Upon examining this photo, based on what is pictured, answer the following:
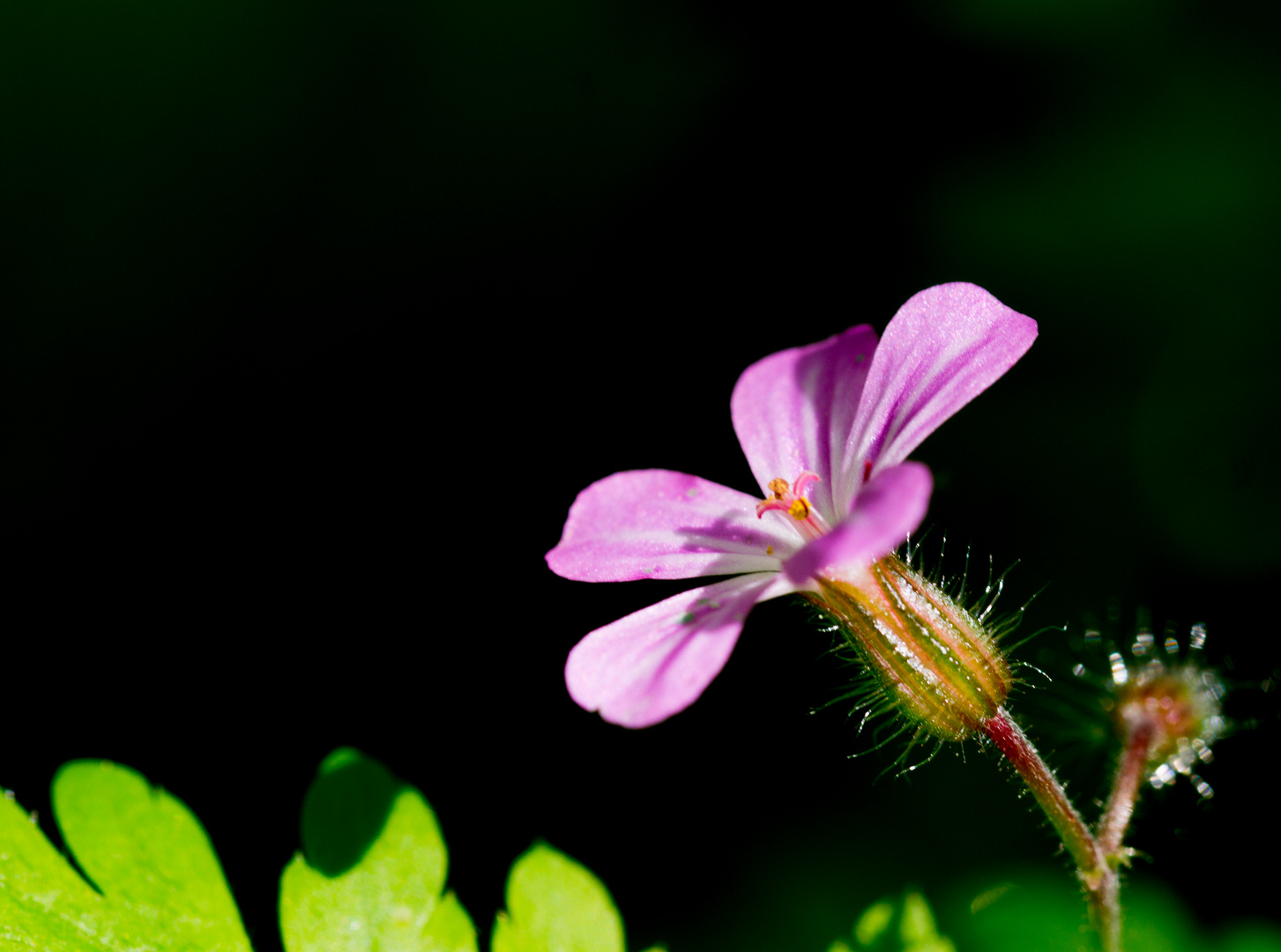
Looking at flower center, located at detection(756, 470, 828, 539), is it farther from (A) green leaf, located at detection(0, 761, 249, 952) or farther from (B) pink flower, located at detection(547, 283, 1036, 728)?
(A) green leaf, located at detection(0, 761, 249, 952)

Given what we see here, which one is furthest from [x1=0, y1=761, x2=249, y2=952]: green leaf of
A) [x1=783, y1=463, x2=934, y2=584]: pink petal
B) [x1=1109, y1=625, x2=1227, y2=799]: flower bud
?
[x1=1109, y1=625, x2=1227, y2=799]: flower bud

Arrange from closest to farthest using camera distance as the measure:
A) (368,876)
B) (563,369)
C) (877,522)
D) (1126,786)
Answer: (877,522) → (368,876) → (1126,786) → (563,369)

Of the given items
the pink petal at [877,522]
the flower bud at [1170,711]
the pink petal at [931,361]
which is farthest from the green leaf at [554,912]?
the flower bud at [1170,711]

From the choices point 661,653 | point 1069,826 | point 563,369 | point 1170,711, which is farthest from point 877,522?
point 563,369

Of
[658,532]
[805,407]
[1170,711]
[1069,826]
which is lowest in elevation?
[1069,826]

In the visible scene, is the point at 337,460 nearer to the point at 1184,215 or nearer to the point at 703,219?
the point at 703,219

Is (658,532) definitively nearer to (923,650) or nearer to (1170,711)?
(923,650)

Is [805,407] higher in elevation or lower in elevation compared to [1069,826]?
higher

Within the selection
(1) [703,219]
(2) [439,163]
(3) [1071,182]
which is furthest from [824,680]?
(2) [439,163]
